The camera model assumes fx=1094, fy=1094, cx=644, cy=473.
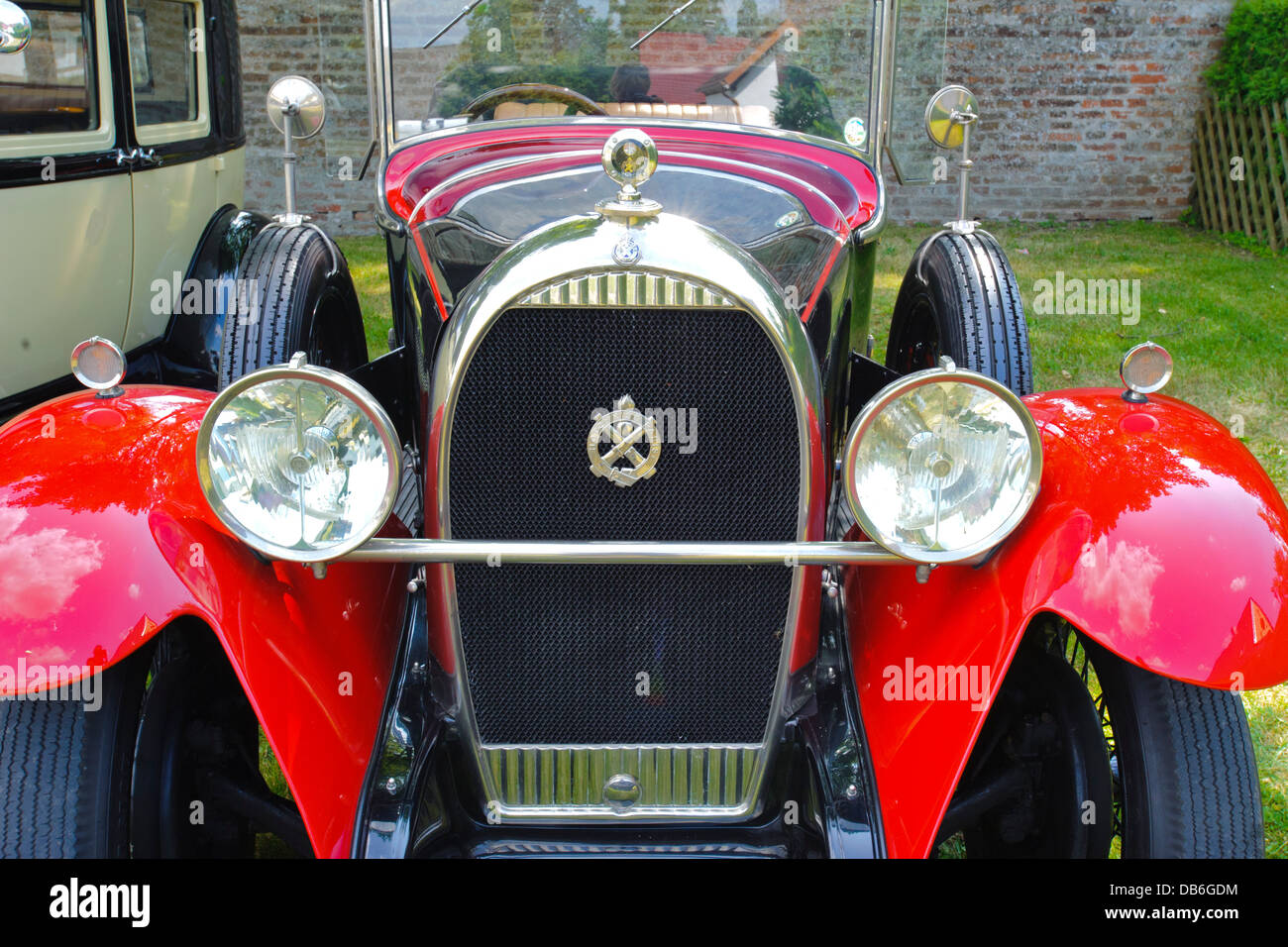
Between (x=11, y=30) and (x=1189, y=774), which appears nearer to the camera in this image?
(x=1189, y=774)

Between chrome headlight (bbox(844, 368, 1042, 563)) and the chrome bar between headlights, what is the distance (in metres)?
0.06

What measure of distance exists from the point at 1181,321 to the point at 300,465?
6.05 metres

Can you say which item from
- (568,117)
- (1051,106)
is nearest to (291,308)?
(568,117)

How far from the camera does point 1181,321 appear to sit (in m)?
6.39

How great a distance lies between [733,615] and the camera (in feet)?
6.23

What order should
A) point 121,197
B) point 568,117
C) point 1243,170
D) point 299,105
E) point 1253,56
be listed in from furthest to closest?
point 1243,170 < point 1253,56 < point 121,197 < point 299,105 < point 568,117

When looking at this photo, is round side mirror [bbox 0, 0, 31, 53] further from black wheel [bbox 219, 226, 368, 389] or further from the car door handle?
black wheel [bbox 219, 226, 368, 389]

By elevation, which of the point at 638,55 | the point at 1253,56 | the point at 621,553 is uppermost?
the point at 1253,56

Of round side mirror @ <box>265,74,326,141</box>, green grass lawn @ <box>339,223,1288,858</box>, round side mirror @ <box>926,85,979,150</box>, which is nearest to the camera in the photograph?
round side mirror @ <box>926,85,979,150</box>

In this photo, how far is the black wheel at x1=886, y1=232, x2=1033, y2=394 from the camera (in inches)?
98.8

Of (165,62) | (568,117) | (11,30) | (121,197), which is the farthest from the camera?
(165,62)

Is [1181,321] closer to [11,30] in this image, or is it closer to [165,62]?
[165,62]

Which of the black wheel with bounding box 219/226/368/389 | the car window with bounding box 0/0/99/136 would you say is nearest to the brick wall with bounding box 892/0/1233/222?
the car window with bounding box 0/0/99/136
